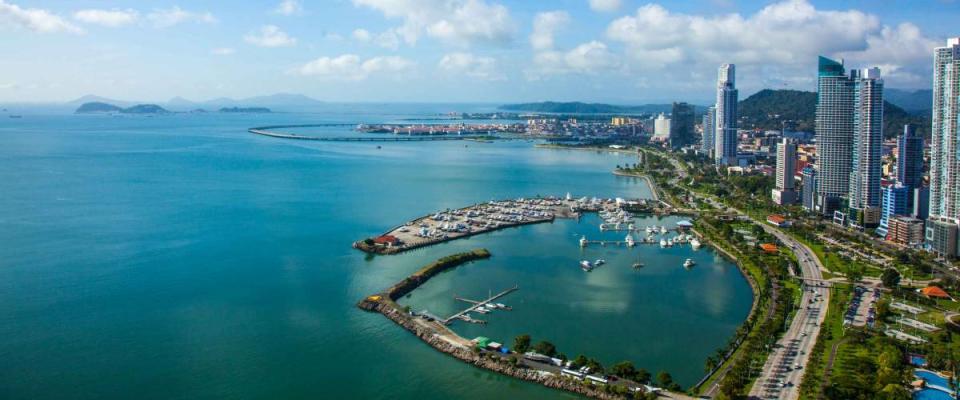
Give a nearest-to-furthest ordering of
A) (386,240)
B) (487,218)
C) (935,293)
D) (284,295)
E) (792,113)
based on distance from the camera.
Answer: (935,293) < (284,295) < (386,240) < (487,218) < (792,113)

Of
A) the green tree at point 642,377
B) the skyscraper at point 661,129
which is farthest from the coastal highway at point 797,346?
the skyscraper at point 661,129

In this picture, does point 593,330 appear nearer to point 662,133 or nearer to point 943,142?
point 943,142

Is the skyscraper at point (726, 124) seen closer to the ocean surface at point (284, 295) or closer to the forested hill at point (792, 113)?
the forested hill at point (792, 113)

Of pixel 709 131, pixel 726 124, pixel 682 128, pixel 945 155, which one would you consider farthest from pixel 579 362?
pixel 682 128

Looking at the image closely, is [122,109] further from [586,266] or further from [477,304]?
[477,304]

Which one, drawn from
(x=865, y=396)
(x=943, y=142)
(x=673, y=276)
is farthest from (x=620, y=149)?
(x=865, y=396)

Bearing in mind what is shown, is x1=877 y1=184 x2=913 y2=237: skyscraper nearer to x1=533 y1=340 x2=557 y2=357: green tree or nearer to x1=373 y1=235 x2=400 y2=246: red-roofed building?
x1=373 y1=235 x2=400 y2=246: red-roofed building

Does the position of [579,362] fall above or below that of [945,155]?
below
